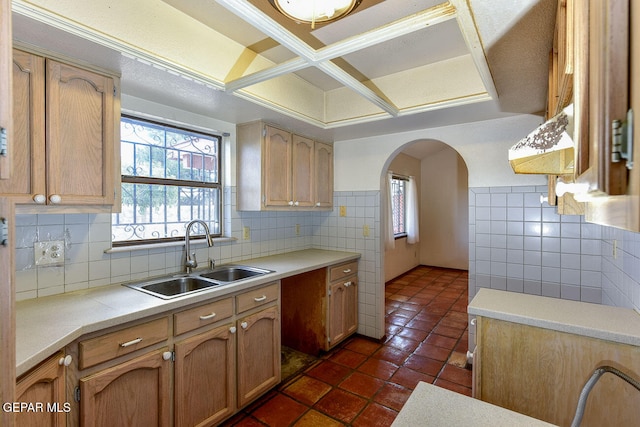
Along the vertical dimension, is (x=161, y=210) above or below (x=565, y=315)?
above

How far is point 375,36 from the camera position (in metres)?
1.34

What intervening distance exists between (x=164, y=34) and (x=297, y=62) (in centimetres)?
72

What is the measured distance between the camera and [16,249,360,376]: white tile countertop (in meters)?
1.10

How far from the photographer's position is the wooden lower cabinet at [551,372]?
121cm

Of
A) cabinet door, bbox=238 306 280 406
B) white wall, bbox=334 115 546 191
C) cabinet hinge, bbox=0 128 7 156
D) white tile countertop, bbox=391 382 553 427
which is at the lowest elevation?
cabinet door, bbox=238 306 280 406

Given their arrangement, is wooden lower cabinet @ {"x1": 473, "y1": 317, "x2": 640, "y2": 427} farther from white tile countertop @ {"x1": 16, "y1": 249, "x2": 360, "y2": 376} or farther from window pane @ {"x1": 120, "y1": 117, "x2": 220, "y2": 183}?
window pane @ {"x1": 120, "y1": 117, "x2": 220, "y2": 183}

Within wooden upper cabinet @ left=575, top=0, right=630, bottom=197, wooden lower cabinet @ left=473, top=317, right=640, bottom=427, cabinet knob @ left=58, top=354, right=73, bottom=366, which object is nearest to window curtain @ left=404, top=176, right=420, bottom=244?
wooden lower cabinet @ left=473, top=317, right=640, bottom=427

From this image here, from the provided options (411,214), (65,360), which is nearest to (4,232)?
(65,360)

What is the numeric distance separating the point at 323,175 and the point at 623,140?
291 cm

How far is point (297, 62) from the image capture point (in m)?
1.57

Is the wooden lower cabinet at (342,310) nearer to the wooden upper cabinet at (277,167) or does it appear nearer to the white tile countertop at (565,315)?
the wooden upper cabinet at (277,167)

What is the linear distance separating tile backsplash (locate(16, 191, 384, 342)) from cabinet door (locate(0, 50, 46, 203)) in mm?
340

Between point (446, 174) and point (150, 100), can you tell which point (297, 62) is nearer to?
point (150, 100)

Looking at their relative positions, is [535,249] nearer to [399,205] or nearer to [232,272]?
[232,272]
